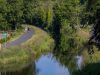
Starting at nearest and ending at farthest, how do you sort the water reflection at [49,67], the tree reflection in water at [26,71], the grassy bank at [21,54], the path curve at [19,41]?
the tree reflection in water at [26,71], the water reflection at [49,67], the grassy bank at [21,54], the path curve at [19,41]

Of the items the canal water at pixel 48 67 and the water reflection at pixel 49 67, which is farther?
the water reflection at pixel 49 67

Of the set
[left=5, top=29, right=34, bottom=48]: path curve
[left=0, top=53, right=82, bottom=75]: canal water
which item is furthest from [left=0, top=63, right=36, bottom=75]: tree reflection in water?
[left=5, top=29, right=34, bottom=48]: path curve

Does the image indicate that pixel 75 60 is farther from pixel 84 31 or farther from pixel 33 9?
pixel 33 9

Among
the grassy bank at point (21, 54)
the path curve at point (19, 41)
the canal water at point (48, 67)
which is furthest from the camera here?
the path curve at point (19, 41)

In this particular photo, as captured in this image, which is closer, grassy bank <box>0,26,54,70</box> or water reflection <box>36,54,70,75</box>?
water reflection <box>36,54,70,75</box>

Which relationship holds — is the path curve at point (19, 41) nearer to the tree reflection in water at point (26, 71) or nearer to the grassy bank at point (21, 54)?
the grassy bank at point (21, 54)

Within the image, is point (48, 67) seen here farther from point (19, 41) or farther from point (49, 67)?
point (19, 41)

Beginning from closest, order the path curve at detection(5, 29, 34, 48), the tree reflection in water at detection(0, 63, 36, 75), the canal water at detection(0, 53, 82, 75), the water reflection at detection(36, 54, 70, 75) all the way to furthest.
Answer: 1. the tree reflection in water at detection(0, 63, 36, 75)
2. the canal water at detection(0, 53, 82, 75)
3. the water reflection at detection(36, 54, 70, 75)
4. the path curve at detection(5, 29, 34, 48)

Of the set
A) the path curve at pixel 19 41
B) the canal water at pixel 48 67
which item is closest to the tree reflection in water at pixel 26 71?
the canal water at pixel 48 67

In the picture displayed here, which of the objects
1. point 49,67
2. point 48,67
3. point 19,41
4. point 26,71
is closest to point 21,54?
point 48,67

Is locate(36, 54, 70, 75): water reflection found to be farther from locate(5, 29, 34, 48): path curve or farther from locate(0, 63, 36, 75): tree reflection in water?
locate(5, 29, 34, 48): path curve
